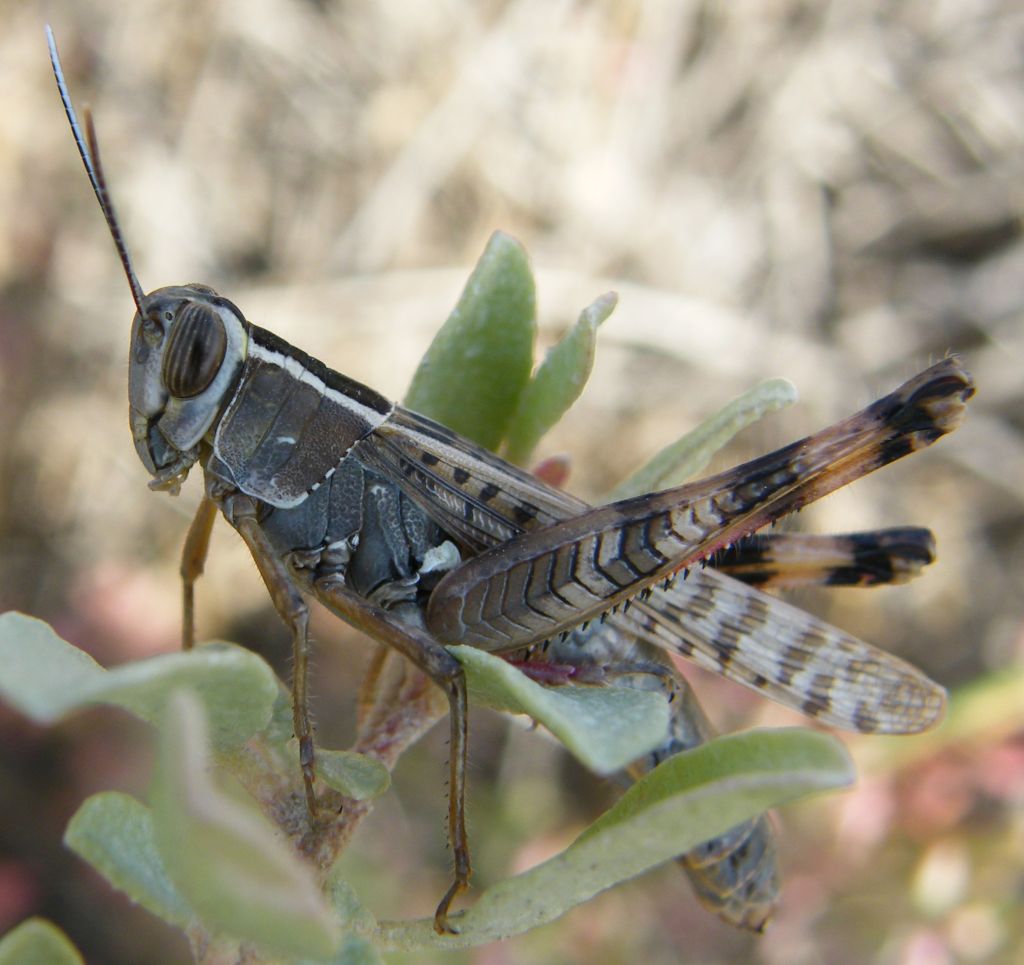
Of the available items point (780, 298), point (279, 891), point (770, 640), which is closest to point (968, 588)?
point (780, 298)

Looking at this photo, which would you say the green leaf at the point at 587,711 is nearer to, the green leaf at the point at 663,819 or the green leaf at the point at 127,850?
the green leaf at the point at 663,819

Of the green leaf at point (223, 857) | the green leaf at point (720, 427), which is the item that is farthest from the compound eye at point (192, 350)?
the green leaf at point (223, 857)

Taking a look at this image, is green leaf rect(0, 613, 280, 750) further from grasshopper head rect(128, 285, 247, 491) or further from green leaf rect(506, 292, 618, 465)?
grasshopper head rect(128, 285, 247, 491)

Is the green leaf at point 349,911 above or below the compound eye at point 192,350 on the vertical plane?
below

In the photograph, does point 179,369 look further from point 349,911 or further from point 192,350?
point 349,911

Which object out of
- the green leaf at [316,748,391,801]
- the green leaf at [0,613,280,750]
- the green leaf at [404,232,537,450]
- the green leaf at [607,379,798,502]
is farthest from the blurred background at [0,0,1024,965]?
the green leaf at [0,613,280,750]
